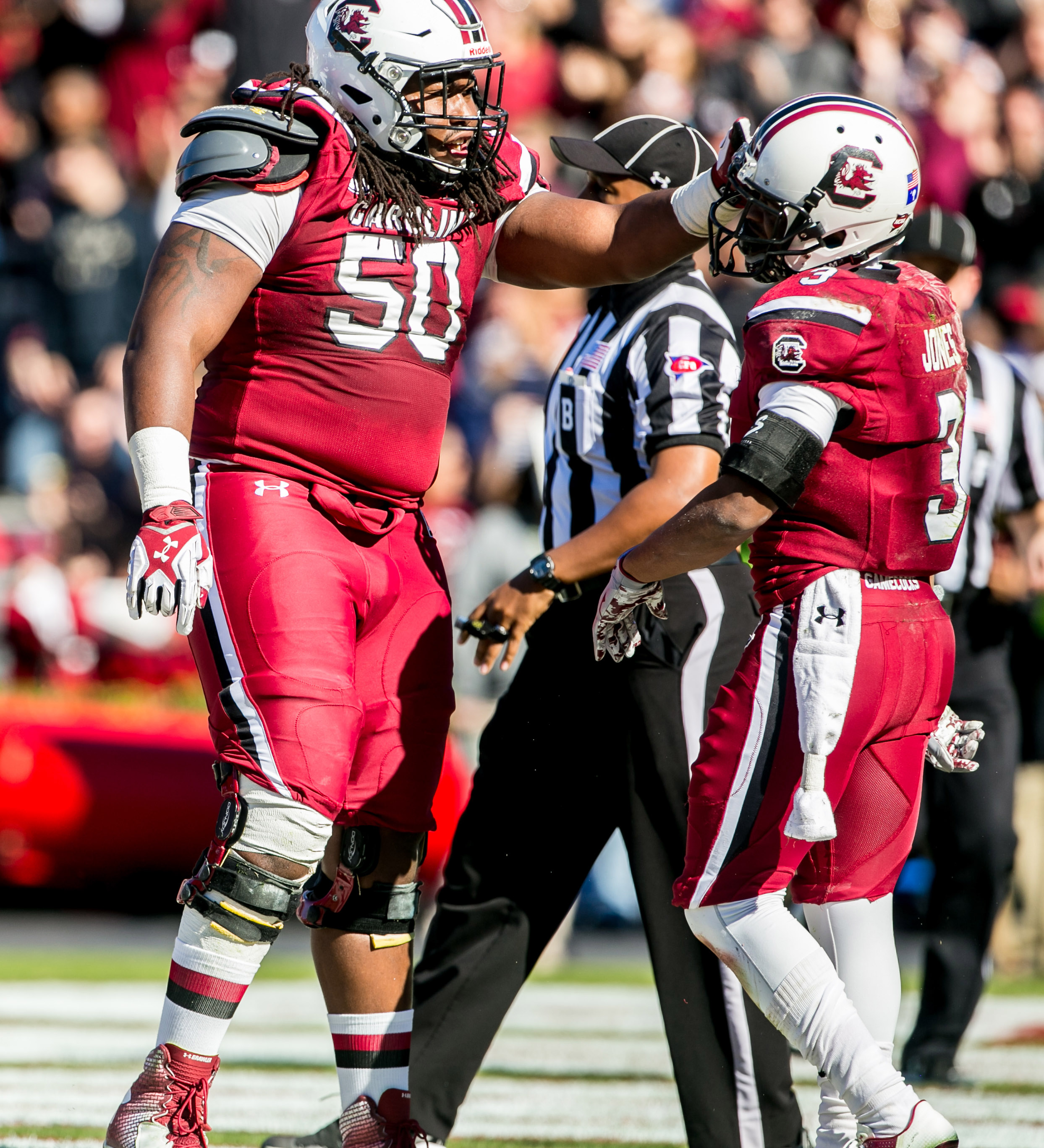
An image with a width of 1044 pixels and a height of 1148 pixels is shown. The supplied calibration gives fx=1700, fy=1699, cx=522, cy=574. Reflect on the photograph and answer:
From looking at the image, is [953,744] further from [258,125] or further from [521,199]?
[258,125]

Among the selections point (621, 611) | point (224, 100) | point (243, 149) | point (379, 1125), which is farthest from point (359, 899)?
point (224, 100)

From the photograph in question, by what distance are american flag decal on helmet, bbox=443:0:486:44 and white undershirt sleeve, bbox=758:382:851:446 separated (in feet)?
3.39

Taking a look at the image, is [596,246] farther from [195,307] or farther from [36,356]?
[36,356]

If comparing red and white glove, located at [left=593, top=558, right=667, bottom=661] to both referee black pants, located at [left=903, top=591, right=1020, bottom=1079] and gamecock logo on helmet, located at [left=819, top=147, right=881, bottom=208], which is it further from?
referee black pants, located at [left=903, top=591, right=1020, bottom=1079]

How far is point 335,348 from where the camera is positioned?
138 inches

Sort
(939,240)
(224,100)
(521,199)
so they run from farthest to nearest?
1. (224,100)
2. (939,240)
3. (521,199)

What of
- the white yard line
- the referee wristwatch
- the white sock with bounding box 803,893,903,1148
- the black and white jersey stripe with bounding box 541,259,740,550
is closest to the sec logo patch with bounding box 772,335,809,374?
the black and white jersey stripe with bounding box 541,259,740,550

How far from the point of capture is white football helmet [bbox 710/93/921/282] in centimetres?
327

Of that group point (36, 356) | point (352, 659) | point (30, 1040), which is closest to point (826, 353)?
point (352, 659)

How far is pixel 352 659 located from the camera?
345 cm

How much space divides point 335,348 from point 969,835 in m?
2.99

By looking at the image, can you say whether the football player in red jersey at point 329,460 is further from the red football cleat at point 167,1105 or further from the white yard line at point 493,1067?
the white yard line at point 493,1067

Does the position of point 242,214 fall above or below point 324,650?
above

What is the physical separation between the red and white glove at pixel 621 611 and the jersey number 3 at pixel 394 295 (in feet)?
2.10
